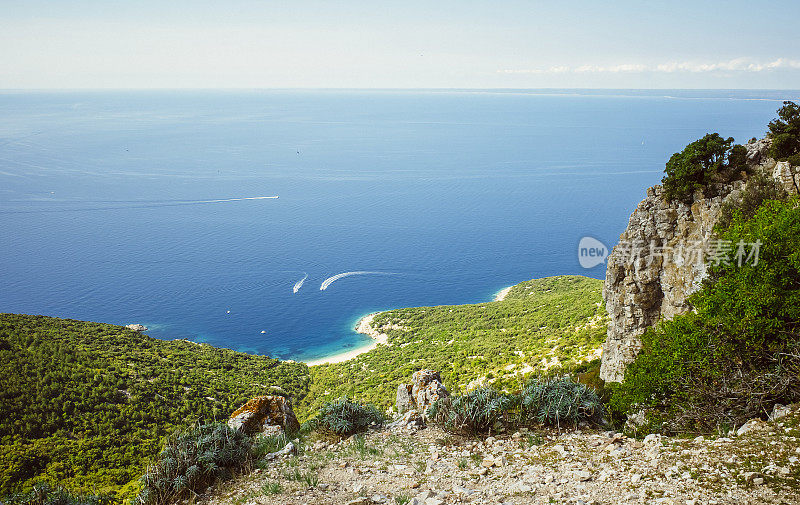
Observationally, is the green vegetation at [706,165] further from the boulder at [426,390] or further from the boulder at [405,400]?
the boulder at [405,400]

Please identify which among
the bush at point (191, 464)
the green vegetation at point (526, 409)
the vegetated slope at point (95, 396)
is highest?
the green vegetation at point (526, 409)

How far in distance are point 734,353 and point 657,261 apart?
1015 centimetres

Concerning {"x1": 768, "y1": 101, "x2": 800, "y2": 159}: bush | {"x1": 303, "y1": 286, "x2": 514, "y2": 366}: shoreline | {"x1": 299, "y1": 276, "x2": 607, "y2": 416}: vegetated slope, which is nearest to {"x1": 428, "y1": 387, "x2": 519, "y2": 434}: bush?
{"x1": 299, "y1": 276, "x2": 607, "y2": 416}: vegetated slope

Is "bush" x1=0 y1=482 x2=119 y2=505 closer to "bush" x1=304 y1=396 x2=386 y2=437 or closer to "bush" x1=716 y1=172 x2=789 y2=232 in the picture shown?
"bush" x1=304 y1=396 x2=386 y2=437

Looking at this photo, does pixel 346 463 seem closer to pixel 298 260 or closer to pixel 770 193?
pixel 770 193

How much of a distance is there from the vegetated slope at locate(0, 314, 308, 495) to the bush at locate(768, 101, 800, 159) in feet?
89.5

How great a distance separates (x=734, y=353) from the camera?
988cm

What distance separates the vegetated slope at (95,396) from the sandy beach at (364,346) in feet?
35.5

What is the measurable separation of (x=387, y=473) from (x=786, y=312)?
342 inches

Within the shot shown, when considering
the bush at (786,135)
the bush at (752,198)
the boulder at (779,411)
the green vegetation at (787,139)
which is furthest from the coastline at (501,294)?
the boulder at (779,411)

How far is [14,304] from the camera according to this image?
239 ft

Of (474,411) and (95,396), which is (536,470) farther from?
(95,396)

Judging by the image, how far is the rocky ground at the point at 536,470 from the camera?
6645mm

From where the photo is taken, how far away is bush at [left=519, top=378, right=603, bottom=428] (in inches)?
388
